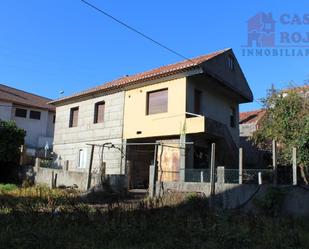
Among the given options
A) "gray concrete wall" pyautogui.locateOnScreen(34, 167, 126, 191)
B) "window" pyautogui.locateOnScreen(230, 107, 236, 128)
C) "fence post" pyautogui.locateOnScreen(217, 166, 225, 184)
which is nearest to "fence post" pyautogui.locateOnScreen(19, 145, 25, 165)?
"gray concrete wall" pyautogui.locateOnScreen(34, 167, 126, 191)

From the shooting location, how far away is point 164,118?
792 inches

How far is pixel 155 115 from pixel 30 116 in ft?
65.4

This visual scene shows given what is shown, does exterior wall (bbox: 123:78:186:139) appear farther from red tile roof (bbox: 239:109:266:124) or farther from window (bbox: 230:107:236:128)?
red tile roof (bbox: 239:109:266:124)

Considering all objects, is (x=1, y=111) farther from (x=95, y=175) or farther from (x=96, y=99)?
(x=95, y=175)

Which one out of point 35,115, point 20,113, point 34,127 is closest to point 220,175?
point 34,127

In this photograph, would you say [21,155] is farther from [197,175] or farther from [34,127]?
[197,175]

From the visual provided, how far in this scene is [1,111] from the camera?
115ft

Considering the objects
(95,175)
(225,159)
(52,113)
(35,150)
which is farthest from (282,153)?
(52,113)

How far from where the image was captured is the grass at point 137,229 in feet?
22.9

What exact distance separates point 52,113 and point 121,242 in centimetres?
3269

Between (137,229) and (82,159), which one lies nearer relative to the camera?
(137,229)

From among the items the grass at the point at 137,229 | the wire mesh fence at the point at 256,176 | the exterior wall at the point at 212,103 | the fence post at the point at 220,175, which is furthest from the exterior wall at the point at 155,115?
the grass at the point at 137,229

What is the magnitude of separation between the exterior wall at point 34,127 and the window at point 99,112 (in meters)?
13.6

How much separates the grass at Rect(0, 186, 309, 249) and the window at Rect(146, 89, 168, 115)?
1083 centimetres
